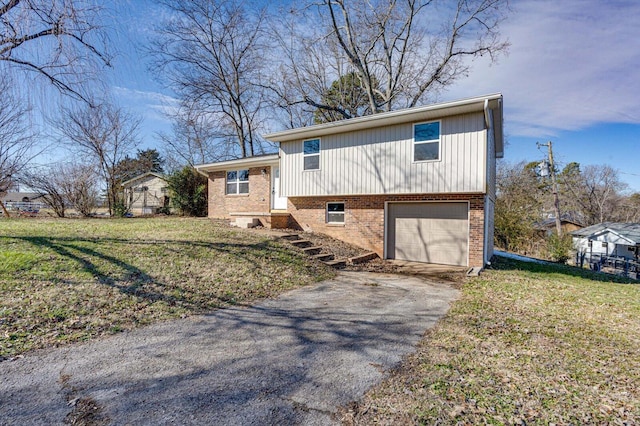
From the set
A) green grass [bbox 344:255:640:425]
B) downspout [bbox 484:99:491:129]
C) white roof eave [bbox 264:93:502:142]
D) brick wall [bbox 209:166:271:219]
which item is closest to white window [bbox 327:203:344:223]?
white roof eave [bbox 264:93:502:142]

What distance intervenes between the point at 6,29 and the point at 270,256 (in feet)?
19.6

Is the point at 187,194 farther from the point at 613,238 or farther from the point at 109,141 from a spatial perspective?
the point at 613,238

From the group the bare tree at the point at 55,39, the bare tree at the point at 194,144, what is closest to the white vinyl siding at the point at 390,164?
the bare tree at the point at 55,39

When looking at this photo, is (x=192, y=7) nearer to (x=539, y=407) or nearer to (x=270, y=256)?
(x=270, y=256)

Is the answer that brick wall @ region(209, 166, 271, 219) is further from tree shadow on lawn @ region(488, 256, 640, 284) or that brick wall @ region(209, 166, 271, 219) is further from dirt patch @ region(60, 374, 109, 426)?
dirt patch @ region(60, 374, 109, 426)

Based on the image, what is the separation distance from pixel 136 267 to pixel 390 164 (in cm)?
745

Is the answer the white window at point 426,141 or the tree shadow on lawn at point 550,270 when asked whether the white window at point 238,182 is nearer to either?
the white window at point 426,141

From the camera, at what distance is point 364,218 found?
36.4ft

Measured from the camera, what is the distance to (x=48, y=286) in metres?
4.88

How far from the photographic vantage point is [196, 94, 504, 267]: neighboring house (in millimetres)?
8664

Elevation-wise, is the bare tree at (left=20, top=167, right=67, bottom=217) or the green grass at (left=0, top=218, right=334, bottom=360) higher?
the bare tree at (left=20, top=167, right=67, bottom=217)

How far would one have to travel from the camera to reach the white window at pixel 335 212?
11.7m

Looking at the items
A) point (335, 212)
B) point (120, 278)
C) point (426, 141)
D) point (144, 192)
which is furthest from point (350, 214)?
point (144, 192)

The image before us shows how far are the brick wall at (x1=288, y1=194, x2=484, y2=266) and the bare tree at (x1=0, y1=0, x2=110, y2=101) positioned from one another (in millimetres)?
8117
